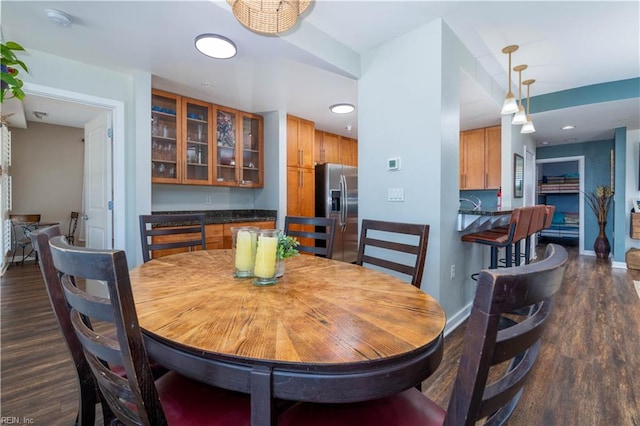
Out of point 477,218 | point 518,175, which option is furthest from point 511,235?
point 518,175

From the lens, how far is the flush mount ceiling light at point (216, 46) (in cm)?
227

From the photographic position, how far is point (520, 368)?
630 millimetres

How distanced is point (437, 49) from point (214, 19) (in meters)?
1.64

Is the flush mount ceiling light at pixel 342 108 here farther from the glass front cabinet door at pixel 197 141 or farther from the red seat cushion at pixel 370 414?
the red seat cushion at pixel 370 414

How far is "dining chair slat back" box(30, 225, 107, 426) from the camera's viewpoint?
90 centimetres

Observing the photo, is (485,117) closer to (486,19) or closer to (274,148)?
(486,19)

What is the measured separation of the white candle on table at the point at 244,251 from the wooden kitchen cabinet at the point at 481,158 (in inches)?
177

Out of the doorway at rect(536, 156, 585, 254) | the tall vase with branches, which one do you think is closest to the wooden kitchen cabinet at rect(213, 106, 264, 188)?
the tall vase with branches

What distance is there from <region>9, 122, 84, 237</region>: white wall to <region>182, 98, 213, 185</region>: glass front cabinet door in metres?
3.58

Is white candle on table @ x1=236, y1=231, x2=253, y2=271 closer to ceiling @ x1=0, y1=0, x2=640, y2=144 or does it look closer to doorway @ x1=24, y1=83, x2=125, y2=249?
ceiling @ x1=0, y1=0, x2=640, y2=144

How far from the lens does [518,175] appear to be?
4.37m

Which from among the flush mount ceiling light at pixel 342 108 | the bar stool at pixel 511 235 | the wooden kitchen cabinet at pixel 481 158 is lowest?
the bar stool at pixel 511 235

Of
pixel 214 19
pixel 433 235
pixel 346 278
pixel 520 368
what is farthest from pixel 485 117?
pixel 520 368

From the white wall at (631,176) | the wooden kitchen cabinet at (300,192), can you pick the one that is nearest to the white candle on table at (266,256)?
the wooden kitchen cabinet at (300,192)
